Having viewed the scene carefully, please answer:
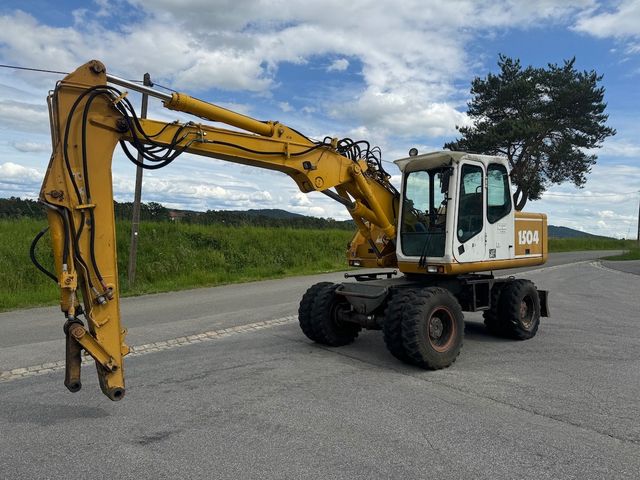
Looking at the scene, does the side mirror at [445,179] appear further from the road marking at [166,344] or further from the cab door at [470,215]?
the road marking at [166,344]

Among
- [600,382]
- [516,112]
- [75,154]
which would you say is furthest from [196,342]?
[516,112]

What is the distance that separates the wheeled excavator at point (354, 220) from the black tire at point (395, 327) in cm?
2

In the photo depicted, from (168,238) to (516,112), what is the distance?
24606 millimetres

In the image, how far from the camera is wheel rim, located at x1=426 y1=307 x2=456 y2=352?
6.70m

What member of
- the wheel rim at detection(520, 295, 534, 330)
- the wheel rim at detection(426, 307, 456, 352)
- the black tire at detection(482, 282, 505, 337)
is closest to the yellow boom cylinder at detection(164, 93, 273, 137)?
the wheel rim at detection(426, 307, 456, 352)

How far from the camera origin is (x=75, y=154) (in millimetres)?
4766

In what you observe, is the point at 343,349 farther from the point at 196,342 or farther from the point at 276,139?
the point at 276,139

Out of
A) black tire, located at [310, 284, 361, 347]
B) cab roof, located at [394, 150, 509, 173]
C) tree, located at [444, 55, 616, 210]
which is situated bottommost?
black tire, located at [310, 284, 361, 347]

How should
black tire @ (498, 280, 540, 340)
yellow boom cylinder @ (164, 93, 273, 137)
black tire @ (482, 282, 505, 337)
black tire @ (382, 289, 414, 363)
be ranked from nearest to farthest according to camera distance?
1. yellow boom cylinder @ (164, 93, 273, 137)
2. black tire @ (382, 289, 414, 363)
3. black tire @ (498, 280, 540, 340)
4. black tire @ (482, 282, 505, 337)

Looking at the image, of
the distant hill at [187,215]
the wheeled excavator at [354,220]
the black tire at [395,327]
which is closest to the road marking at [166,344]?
the wheeled excavator at [354,220]

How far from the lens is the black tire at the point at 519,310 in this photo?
322 inches

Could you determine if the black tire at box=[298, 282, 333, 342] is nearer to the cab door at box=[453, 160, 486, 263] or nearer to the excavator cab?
the excavator cab

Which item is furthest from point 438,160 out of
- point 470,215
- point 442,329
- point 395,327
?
point 395,327

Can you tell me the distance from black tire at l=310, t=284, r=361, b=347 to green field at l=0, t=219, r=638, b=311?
748 cm
